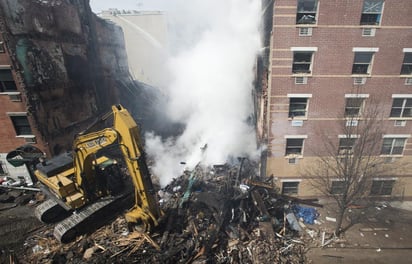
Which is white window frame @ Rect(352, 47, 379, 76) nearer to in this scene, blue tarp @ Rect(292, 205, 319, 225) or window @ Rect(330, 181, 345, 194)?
window @ Rect(330, 181, 345, 194)

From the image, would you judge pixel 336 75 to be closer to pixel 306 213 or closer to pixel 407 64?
pixel 407 64

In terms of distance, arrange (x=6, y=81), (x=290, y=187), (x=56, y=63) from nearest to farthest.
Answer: (x=6, y=81) < (x=290, y=187) < (x=56, y=63)

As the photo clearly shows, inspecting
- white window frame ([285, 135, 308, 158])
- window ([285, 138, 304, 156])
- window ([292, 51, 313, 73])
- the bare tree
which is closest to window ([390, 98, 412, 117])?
the bare tree

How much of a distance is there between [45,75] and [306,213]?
19844mm

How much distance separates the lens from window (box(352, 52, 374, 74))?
12367mm

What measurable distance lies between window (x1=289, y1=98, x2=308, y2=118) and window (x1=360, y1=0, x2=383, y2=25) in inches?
197

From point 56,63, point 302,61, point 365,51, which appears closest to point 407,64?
point 365,51

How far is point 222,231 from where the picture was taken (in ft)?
35.0

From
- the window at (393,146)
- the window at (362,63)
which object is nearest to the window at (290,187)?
the window at (393,146)

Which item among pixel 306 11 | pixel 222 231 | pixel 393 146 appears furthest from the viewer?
pixel 393 146

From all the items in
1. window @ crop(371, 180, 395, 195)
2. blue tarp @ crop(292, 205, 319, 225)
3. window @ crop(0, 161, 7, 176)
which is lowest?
blue tarp @ crop(292, 205, 319, 225)

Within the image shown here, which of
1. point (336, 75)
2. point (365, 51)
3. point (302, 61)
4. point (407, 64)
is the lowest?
point (336, 75)

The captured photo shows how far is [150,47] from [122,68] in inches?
507

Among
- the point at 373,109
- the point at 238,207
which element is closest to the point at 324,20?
the point at 373,109
